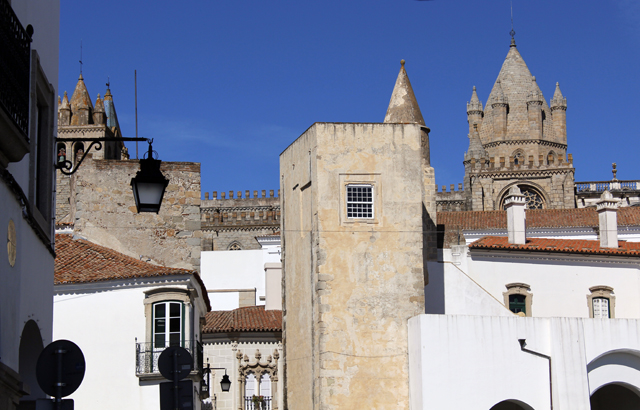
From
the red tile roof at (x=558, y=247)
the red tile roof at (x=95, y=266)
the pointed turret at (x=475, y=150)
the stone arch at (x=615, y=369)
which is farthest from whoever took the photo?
the pointed turret at (x=475, y=150)

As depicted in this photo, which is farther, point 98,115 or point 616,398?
point 98,115

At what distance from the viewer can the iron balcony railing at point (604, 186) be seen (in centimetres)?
8150

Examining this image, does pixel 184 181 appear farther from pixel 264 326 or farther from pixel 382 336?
pixel 264 326

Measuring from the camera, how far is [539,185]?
78.7 m

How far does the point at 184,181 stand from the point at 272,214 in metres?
47.3

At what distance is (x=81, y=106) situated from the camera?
9662 cm

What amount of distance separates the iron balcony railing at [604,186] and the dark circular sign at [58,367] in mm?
76938

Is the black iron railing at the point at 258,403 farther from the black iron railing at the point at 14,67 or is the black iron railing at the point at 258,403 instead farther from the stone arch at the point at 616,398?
the black iron railing at the point at 14,67

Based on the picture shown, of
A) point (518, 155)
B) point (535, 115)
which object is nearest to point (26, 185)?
point (518, 155)

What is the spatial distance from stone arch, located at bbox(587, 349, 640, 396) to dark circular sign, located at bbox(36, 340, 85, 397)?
75.4ft

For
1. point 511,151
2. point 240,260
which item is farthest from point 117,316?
point 511,151

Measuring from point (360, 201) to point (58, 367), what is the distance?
22239 mm

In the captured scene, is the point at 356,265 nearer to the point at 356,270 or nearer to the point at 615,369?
the point at 356,270

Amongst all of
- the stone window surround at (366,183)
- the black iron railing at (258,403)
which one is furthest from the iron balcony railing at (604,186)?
the stone window surround at (366,183)
